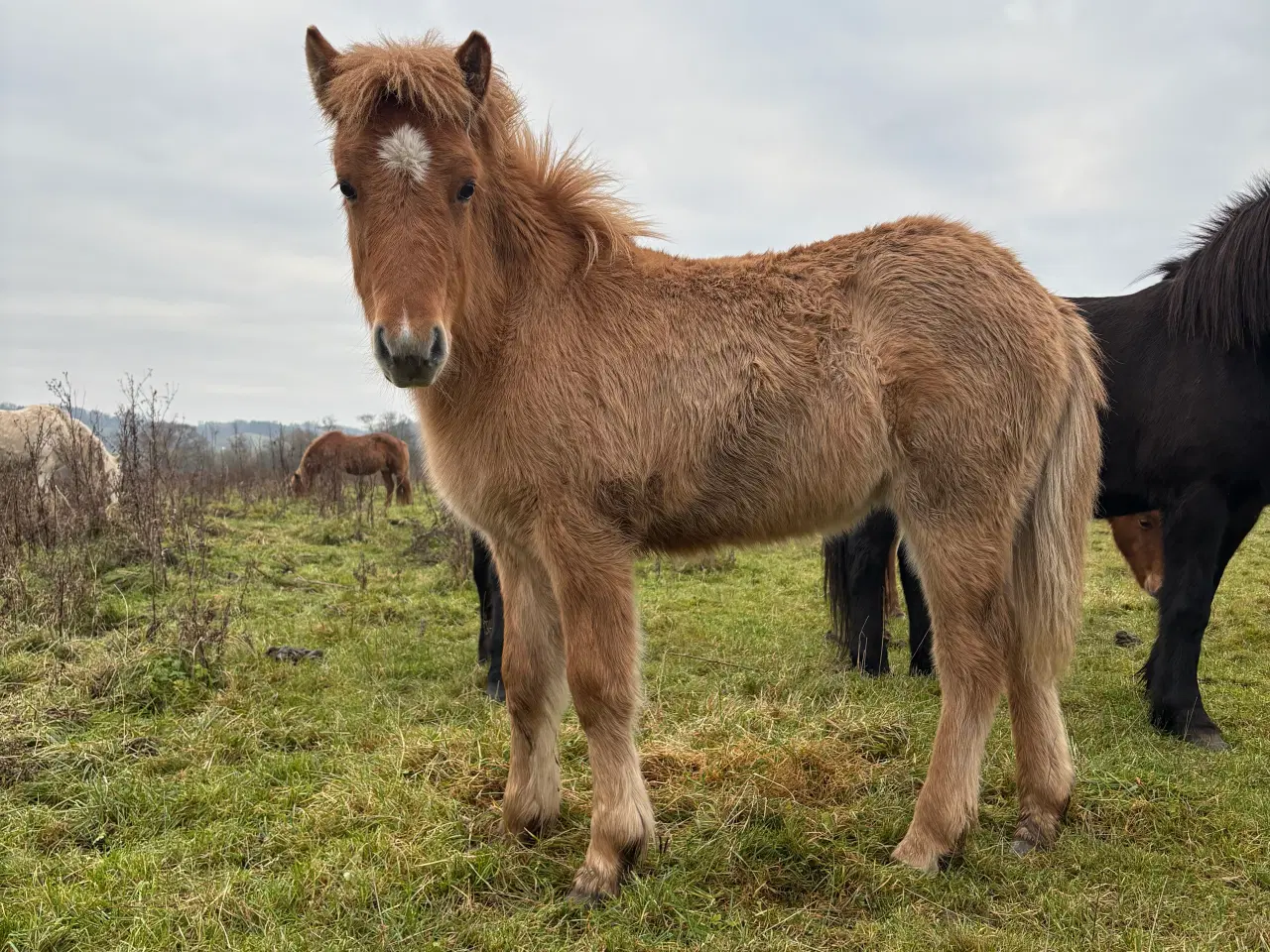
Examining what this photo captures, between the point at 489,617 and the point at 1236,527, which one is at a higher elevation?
the point at 1236,527

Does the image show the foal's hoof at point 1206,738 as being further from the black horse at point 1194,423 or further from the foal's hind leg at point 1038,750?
the foal's hind leg at point 1038,750

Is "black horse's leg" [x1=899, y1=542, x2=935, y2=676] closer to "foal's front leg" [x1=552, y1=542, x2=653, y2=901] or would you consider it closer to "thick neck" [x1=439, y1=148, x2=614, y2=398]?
"foal's front leg" [x1=552, y1=542, x2=653, y2=901]

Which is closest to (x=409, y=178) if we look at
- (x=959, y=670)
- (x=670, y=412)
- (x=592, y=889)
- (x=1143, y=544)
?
(x=670, y=412)

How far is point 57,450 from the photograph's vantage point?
8.37 meters

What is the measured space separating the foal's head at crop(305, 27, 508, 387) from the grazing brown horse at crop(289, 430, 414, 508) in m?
18.0

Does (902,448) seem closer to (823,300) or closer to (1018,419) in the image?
(1018,419)

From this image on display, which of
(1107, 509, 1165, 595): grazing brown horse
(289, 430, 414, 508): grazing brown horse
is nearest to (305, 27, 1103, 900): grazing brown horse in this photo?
(1107, 509, 1165, 595): grazing brown horse

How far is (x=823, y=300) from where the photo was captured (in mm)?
3047

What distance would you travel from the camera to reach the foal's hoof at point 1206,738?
13.4 ft

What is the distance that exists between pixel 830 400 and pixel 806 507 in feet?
1.45

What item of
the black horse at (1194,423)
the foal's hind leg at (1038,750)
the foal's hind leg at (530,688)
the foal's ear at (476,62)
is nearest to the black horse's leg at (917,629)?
the black horse at (1194,423)

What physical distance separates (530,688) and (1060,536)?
228cm

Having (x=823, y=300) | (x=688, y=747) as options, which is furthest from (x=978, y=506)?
(x=688, y=747)

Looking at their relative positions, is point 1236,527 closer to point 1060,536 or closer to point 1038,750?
point 1060,536
